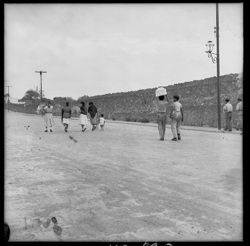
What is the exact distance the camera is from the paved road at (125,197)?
143 inches

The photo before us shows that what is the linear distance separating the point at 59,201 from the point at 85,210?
545mm

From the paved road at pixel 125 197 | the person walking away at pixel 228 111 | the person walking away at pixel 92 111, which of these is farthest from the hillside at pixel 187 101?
the paved road at pixel 125 197

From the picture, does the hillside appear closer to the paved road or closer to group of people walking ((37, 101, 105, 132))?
group of people walking ((37, 101, 105, 132))

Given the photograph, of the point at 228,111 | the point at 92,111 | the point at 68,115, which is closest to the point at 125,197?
the point at 68,115

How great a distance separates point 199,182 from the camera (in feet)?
19.3

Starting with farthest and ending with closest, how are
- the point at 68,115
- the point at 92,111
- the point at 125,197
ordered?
the point at 92,111, the point at 68,115, the point at 125,197

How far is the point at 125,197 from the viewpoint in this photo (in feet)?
16.1

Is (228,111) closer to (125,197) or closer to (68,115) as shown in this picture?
(68,115)

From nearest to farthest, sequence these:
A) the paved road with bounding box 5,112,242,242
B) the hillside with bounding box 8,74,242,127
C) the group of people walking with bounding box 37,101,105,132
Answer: the paved road with bounding box 5,112,242,242
the group of people walking with bounding box 37,101,105,132
the hillside with bounding box 8,74,242,127

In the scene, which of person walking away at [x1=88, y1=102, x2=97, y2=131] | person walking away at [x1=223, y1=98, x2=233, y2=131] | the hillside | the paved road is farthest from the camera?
the hillside

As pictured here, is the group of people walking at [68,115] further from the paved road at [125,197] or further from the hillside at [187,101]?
the hillside at [187,101]

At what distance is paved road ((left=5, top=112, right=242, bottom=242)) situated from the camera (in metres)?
3.63

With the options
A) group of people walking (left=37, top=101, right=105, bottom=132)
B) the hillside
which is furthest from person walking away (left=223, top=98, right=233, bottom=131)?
group of people walking (left=37, top=101, right=105, bottom=132)
